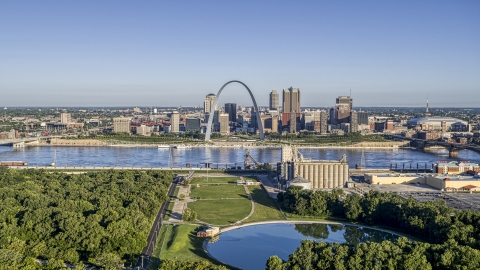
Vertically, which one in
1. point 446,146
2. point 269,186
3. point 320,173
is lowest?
point 446,146

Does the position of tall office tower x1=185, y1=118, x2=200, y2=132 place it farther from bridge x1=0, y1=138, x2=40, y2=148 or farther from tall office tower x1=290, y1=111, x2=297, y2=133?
bridge x1=0, y1=138, x2=40, y2=148

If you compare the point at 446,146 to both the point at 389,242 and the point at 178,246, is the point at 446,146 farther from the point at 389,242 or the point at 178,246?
the point at 178,246

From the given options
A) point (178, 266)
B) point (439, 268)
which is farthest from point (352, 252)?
point (178, 266)

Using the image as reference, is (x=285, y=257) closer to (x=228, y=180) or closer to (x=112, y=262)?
(x=112, y=262)

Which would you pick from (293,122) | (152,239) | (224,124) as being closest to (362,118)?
(293,122)

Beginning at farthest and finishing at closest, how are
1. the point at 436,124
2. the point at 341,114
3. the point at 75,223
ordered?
the point at 341,114 < the point at 436,124 < the point at 75,223

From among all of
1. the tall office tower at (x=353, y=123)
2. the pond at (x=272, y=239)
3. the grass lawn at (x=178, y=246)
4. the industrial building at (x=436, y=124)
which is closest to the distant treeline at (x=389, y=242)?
the pond at (x=272, y=239)
